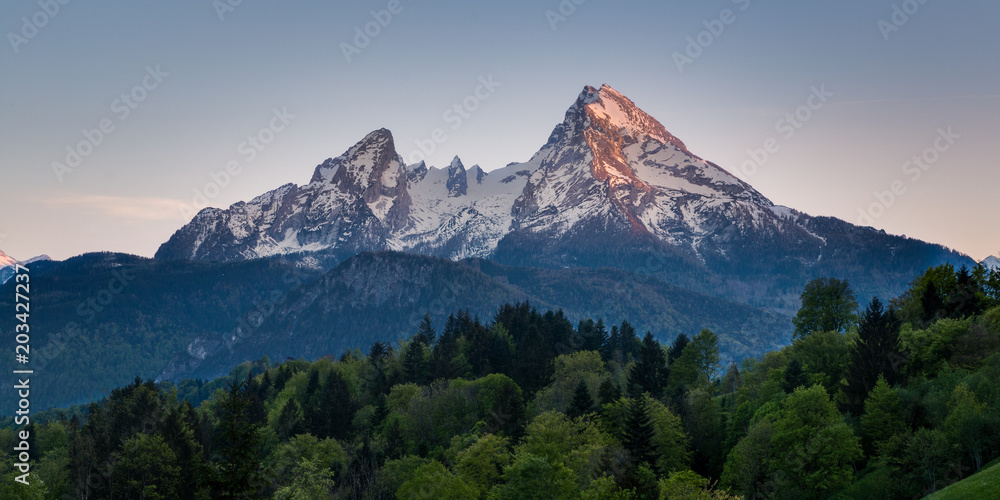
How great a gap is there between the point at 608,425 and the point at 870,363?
26.5m

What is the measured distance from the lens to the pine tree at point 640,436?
72.6m

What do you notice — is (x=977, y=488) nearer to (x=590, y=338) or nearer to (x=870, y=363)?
(x=870, y=363)

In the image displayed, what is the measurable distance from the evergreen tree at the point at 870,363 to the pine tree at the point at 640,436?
19591mm

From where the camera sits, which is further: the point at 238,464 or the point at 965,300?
the point at 965,300

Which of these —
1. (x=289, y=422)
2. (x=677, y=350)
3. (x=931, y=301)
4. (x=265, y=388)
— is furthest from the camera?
(x=265, y=388)

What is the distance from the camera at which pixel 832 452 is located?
62.6 meters

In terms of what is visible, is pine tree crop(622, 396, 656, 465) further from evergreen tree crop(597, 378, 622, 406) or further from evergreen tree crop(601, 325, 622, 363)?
evergreen tree crop(601, 325, 622, 363)

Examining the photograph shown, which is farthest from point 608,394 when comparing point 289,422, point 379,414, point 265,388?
point 265,388

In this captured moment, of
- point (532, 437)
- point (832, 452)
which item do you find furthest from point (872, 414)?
point (532, 437)

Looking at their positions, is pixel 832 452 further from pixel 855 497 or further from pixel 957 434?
pixel 957 434

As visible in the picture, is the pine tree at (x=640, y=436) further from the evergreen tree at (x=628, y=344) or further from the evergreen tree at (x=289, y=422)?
the evergreen tree at (x=628, y=344)

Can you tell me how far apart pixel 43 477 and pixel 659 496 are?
70.3 m

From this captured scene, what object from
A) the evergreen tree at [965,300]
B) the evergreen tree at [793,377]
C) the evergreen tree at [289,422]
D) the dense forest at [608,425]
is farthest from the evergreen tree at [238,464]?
the evergreen tree at [965,300]

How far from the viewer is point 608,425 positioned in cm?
8212
